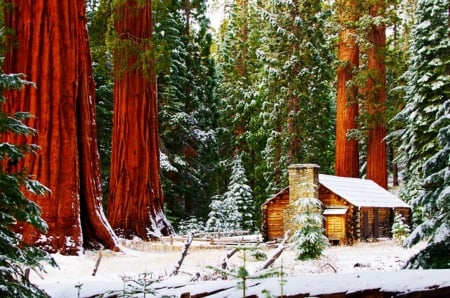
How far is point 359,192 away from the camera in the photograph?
2323cm

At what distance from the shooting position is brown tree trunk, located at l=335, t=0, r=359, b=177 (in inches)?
1146

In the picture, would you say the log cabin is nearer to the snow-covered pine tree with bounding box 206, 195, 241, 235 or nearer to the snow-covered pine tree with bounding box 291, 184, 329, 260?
the snow-covered pine tree with bounding box 291, 184, 329, 260

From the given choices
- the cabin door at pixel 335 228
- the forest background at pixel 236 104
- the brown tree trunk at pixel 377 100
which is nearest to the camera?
the forest background at pixel 236 104

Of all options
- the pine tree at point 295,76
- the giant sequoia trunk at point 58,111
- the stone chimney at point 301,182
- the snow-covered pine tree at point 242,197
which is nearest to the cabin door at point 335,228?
the stone chimney at point 301,182

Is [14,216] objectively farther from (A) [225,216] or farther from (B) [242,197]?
(B) [242,197]

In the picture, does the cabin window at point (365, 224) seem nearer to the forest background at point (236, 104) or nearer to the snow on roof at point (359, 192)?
the snow on roof at point (359, 192)

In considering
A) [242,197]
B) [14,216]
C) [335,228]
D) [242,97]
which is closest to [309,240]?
[335,228]

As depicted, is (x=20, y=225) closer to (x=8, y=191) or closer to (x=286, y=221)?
(x=8, y=191)

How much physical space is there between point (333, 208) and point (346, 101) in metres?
9.47

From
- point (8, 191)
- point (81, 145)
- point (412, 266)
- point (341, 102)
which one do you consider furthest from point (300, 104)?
point (8, 191)

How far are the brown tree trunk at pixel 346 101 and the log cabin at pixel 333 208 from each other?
5.47 meters

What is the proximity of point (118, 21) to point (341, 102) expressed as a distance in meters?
15.1

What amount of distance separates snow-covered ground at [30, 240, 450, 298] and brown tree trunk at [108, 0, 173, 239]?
1.80 metres

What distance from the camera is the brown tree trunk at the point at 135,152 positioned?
57.8 feet
